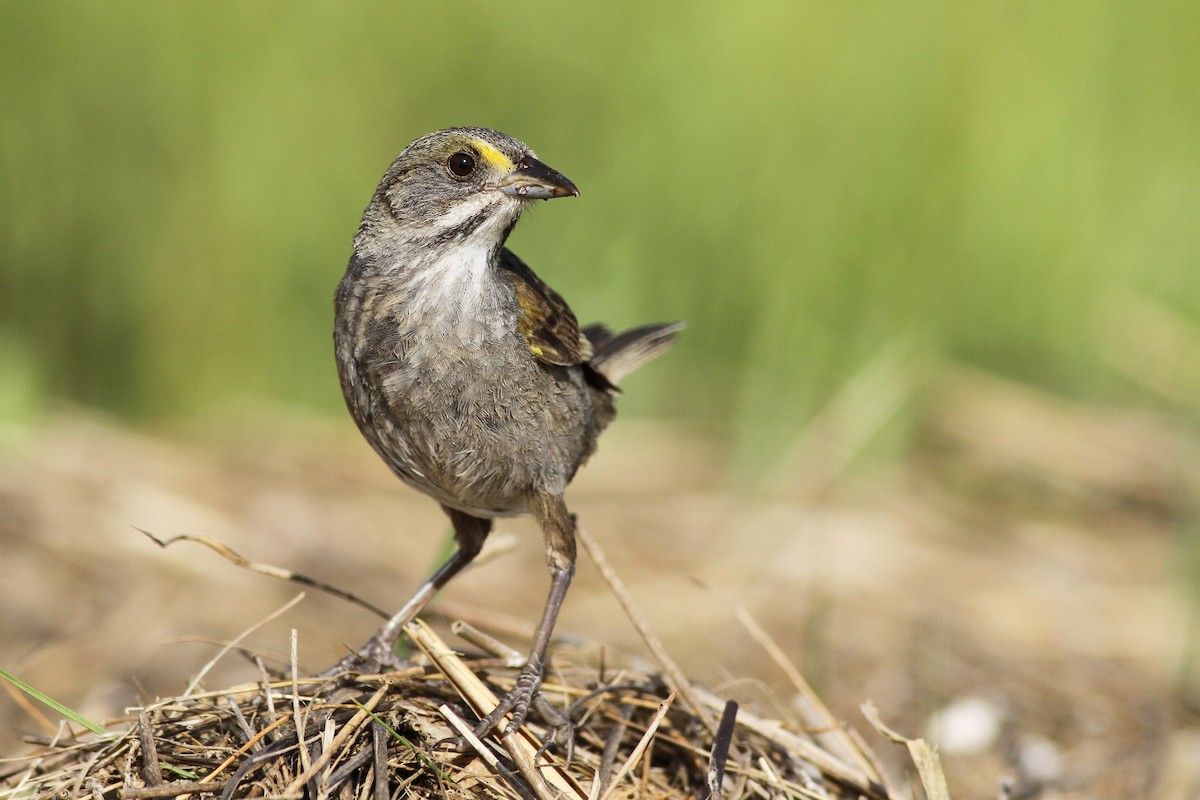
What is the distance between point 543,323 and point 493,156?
1.61 ft

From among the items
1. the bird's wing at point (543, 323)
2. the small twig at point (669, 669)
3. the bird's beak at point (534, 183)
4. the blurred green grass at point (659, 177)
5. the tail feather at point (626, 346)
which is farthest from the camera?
the blurred green grass at point (659, 177)

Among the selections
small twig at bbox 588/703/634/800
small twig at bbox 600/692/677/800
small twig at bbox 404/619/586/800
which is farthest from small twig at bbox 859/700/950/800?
small twig at bbox 404/619/586/800

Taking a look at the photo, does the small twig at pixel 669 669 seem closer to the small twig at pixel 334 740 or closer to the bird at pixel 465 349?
the bird at pixel 465 349

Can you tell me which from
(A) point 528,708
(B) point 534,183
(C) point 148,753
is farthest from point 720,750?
(B) point 534,183

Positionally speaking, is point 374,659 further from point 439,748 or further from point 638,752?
point 638,752

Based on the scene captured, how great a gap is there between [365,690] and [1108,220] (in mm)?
6798

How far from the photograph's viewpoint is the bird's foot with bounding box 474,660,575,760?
325 centimetres

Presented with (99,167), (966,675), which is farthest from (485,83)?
(966,675)

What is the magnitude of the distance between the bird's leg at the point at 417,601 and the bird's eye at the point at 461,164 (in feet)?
3.43

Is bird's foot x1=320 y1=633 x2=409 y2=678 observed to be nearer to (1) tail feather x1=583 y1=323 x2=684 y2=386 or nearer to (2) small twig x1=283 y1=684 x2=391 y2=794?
(2) small twig x1=283 y1=684 x2=391 y2=794

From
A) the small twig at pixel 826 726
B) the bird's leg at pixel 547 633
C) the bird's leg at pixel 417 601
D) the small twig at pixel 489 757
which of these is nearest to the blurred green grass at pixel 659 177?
the bird's leg at pixel 417 601

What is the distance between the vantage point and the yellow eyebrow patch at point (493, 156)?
3.68 meters

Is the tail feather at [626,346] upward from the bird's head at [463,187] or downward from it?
downward

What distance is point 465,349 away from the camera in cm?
357
